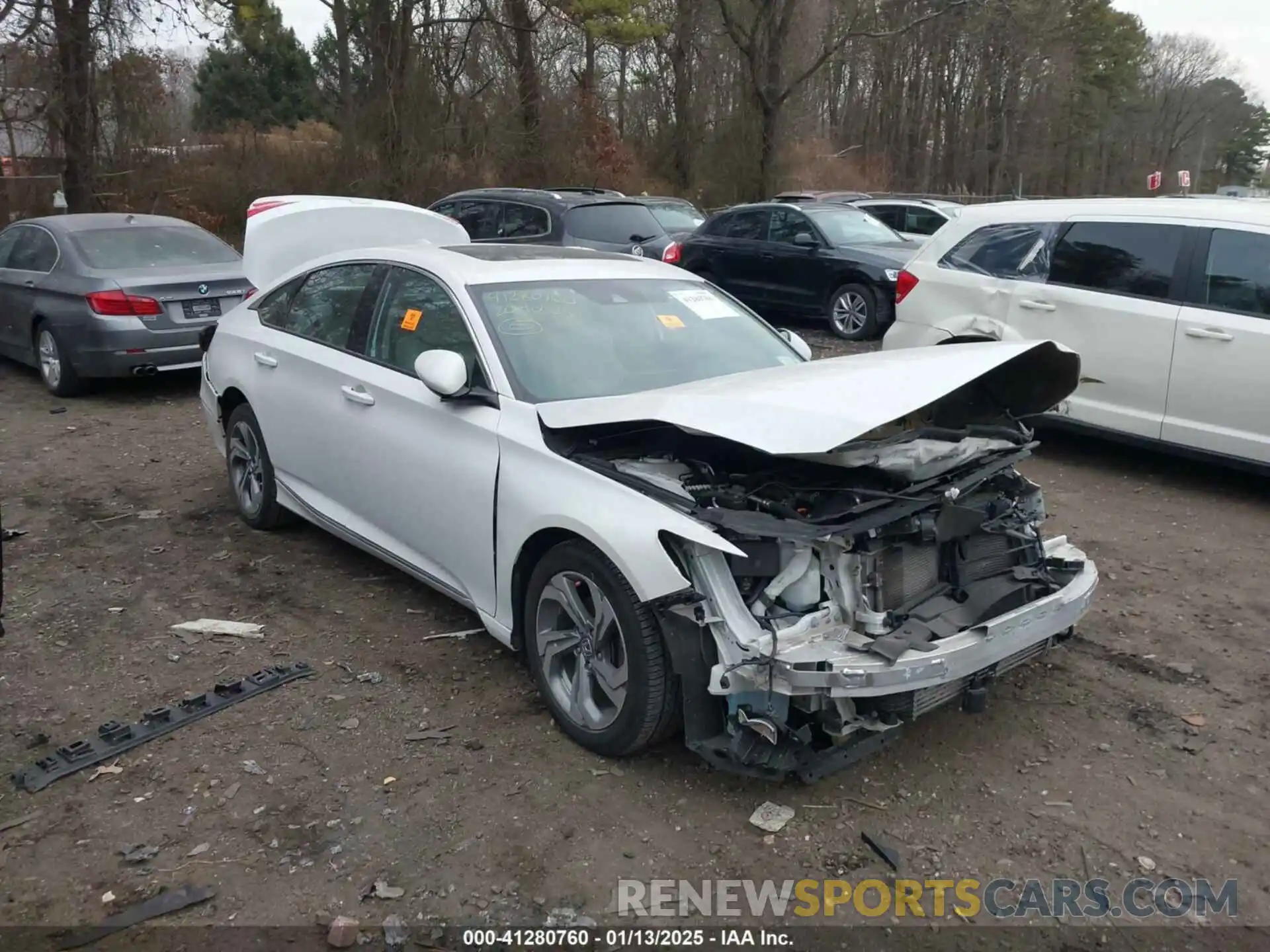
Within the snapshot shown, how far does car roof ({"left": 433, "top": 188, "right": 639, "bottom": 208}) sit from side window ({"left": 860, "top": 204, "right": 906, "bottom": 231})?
6701mm

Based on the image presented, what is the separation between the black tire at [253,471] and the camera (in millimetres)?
5871

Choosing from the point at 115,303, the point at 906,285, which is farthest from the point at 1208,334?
the point at 115,303

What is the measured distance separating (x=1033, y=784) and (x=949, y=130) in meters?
52.2

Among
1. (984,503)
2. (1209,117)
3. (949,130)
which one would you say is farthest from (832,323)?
(1209,117)

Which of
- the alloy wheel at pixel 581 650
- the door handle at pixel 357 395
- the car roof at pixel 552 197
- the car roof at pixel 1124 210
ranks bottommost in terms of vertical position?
the alloy wheel at pixel 581 650

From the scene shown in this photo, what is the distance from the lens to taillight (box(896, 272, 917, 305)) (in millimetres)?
8234

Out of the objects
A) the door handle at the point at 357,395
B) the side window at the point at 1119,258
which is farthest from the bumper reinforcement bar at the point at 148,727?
the side window at the point at 1119,258

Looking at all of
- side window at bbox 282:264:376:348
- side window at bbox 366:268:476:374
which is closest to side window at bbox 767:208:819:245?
side window at bbox 282:264:376:348

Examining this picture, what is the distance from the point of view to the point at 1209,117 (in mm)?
62438

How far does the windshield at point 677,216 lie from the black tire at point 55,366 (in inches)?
327

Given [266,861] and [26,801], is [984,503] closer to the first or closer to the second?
[266,861]

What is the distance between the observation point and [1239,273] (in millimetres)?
6570

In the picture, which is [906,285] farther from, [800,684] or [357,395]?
[800,684]

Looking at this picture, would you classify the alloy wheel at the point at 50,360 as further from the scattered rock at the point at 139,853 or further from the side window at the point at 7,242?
the scattered rock at the point at 139,853
